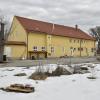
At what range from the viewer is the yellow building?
45.2 meters

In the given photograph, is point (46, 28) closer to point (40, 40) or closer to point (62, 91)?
point (40, 40)

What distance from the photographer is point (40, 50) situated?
1918 inches

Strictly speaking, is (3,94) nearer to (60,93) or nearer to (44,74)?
(60,93)

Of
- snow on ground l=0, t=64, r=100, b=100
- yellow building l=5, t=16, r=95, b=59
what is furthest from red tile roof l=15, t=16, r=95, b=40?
snow on ground l=0, t=64, r=100, b=100

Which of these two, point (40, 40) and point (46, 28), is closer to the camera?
point (40, 40)

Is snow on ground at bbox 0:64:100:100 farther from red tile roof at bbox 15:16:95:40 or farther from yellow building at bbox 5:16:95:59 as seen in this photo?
red tile roof at bbox 15:16:95:40

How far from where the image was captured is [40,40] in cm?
4919

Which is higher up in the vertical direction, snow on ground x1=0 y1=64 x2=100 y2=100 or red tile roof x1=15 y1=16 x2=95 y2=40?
red tile roof x1=15 y1=16 x2=95 y2=40

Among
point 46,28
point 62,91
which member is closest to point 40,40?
point 46,28

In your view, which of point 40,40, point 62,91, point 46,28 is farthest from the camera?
point 46,28

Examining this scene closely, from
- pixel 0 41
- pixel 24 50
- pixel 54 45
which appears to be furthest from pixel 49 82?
pixel 54 45

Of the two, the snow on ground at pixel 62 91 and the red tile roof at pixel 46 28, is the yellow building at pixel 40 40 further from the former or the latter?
the snow on ground at pixel 62 91

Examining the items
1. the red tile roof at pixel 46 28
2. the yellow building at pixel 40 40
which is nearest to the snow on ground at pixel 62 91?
the yellow building at pixel 40 40

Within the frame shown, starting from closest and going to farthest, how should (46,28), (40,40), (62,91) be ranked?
(62,91) < (40,40) < (46,28)
